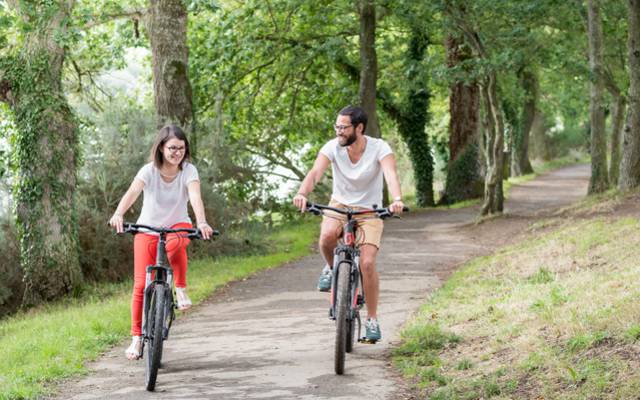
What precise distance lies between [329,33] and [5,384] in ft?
75.6

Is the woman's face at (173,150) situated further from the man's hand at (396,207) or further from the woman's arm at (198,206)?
the man's hand at (396,207)

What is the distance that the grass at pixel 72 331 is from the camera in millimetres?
8180

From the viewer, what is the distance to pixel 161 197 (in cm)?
798

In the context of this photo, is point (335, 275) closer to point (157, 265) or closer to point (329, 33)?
point (157, 265)

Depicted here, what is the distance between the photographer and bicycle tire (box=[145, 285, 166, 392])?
7340mm

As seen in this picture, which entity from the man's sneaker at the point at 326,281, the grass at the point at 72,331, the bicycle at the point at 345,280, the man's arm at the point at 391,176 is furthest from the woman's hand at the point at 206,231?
the grass at the point at 72,331

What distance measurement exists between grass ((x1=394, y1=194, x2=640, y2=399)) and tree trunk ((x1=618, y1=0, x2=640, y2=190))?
890 centimetres

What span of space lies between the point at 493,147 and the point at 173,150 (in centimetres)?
1670

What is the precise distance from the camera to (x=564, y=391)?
659cm

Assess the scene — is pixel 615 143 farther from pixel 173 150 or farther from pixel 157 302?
pixel 157 302

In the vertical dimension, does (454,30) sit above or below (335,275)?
above

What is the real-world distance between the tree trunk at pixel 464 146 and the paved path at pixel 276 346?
13.3 meters

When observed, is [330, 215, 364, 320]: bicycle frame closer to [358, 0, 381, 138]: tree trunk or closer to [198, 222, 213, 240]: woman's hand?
[198, 222, 213, 240]: woman's hand

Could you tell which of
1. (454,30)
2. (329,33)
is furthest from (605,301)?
(329,33)
